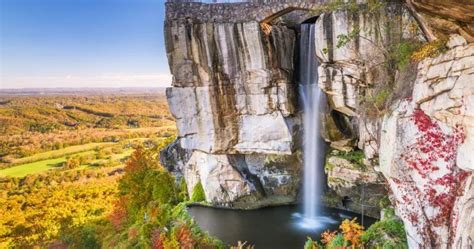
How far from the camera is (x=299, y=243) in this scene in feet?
55.5

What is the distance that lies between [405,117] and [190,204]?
1609 centimetres

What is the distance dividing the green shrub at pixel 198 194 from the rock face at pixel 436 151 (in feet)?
47.6

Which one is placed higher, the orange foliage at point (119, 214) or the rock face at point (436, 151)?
the rock face at point (436, 151)

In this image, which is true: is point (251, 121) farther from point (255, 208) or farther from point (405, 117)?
point (405, 117)

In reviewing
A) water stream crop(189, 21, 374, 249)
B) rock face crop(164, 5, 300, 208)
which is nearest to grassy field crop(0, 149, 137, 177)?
rock face crop(164, 5, 300, 208)

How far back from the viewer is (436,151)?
9914 mm

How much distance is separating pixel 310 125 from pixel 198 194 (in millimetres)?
8817

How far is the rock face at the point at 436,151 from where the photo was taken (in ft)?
28.7

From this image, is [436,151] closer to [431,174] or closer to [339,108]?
[431,174]

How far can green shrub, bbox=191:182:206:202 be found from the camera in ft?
78.1

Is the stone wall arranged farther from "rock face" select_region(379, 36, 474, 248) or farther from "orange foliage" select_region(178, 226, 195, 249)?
"orange foliage" select_region(178, 226, 195, 249)

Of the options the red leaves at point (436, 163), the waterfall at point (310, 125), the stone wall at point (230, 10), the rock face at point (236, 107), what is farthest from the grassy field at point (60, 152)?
the red leaves at point (436, 163)

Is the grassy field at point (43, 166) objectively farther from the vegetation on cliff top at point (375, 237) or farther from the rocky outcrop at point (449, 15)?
the rocky outcrop at point (449, 15)

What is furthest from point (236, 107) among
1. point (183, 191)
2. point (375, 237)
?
point (375, 237)
